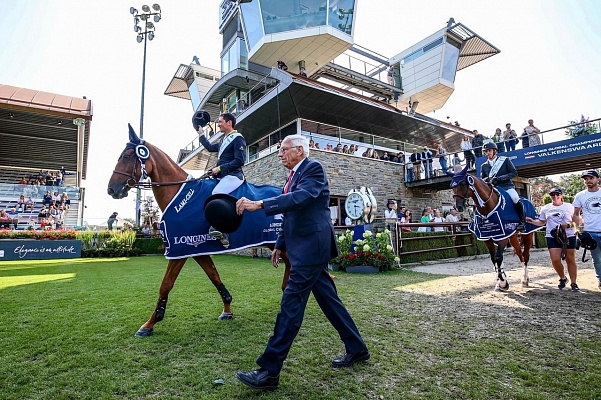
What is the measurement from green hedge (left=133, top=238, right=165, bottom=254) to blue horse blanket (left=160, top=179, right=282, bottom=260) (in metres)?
17.4

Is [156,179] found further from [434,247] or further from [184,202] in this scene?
[434,247]

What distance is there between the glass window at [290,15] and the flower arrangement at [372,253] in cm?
1749

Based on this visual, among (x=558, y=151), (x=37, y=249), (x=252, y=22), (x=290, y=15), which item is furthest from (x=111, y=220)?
(x=558, y=151)

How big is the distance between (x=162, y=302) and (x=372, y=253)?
6.84 metres

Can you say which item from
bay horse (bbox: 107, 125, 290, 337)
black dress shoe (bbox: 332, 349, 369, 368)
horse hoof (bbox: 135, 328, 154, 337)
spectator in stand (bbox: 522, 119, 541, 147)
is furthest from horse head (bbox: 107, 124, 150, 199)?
spectator in stand (bbox: 522, 119, 541, 147)

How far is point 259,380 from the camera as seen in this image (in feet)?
8.13

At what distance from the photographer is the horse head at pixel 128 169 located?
4.29 m

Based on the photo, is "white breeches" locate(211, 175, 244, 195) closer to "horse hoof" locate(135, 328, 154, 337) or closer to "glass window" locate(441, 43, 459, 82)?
"horse hoof" locate(135, 328, 154, 337)

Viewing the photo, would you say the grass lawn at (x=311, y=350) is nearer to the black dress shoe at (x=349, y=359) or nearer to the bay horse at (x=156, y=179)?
the black dress shoe at (x=349, y=359)

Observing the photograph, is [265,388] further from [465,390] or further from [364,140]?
[364,140]

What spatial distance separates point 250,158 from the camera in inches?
814

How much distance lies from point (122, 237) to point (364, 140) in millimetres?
14931

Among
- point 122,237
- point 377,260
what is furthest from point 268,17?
point 377,260

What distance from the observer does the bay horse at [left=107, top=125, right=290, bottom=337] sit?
4215 mm
